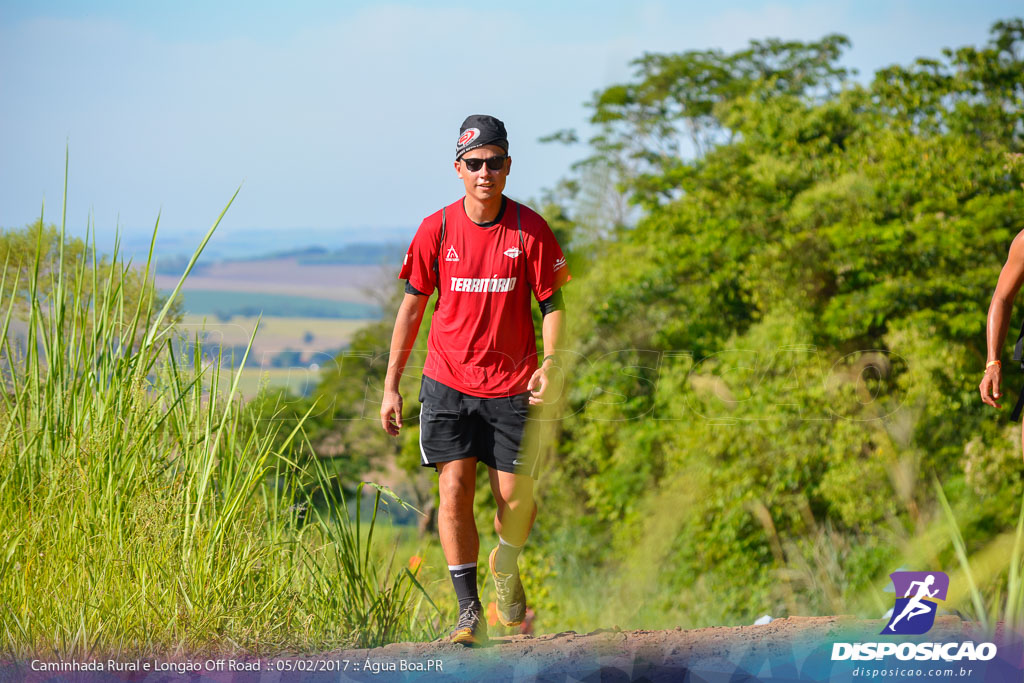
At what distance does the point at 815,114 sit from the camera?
41.3 ft

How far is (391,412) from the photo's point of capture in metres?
3.24

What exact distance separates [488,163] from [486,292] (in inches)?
16.4

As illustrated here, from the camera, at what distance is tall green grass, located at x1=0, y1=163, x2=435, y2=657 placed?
2.97 m

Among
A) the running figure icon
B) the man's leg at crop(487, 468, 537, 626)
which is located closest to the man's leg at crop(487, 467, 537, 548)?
the man's leg at crop(487, 468, 537, 626)

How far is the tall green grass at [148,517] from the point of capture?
2971mm

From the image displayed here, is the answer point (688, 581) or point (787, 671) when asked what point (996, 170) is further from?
point (787, 671)

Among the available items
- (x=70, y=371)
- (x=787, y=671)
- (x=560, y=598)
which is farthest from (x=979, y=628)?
(x=560, y=598)

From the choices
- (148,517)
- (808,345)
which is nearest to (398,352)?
(148,517)

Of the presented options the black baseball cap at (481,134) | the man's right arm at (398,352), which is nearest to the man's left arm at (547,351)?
the man's right arm at (398,352)

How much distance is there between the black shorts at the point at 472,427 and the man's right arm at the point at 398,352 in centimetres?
9

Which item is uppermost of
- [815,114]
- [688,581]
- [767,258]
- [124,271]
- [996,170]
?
[815,114]

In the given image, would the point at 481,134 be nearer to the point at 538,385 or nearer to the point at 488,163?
the point at 488,163

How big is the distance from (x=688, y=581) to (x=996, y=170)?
5.63m

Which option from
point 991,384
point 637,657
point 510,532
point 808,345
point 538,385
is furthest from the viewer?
point 808,345
